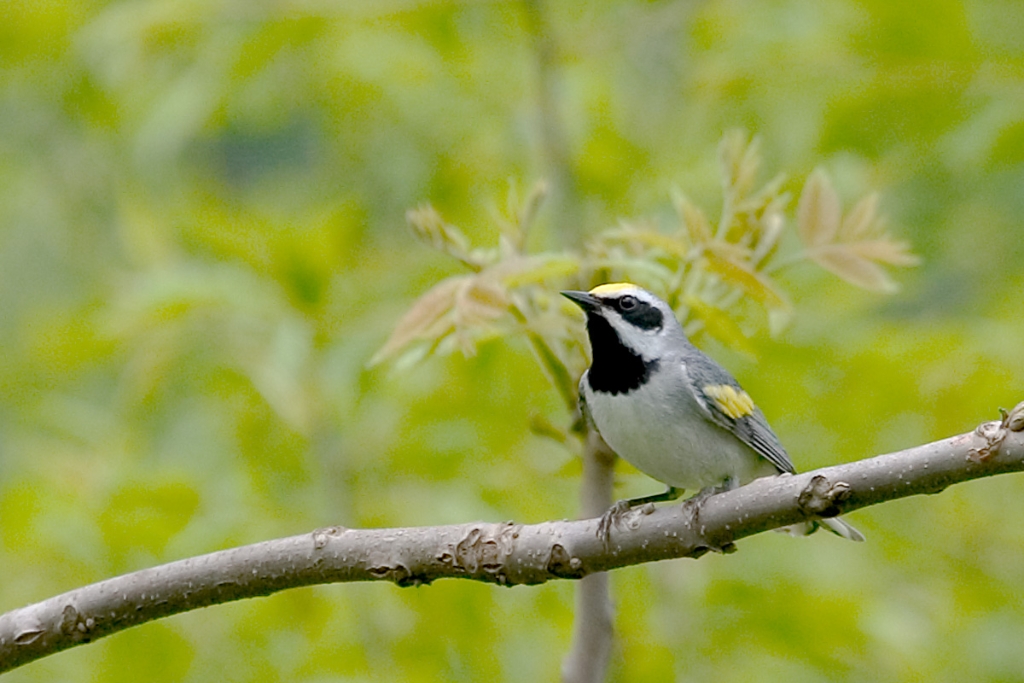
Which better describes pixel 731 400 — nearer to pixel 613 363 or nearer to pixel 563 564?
pixel 613 363

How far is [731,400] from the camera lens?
10.4 feet

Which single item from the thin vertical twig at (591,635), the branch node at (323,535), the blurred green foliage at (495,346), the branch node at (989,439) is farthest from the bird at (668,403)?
the branch node at (989,439)

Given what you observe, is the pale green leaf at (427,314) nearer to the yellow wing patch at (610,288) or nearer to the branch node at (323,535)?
the branch node at (323,535)

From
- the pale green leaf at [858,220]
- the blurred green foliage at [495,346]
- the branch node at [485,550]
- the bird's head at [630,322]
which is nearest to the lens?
the branch node at [485,550]

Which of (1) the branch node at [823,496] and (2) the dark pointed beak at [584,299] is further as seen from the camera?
(2) the dark pointed beak at [584,299]

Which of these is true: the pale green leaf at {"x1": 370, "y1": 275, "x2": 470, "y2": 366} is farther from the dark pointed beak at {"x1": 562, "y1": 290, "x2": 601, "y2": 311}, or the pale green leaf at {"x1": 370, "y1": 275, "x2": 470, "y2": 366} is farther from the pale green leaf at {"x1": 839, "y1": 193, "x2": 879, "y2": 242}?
the pale green leaf at {"x1": 839, "y1": 193, "x2": 879, "y2": 242}

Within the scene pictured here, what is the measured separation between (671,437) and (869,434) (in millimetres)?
780

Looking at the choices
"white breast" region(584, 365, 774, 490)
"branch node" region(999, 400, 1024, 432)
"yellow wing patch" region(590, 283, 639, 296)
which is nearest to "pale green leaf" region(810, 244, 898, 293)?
"yellow wing patch" region(590, 283, 639, 296)

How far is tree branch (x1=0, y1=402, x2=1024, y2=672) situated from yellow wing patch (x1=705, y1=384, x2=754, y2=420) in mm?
944

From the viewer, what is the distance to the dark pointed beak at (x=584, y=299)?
9.27 feet

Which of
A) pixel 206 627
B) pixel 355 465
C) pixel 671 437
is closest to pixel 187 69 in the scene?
pixel 355 465

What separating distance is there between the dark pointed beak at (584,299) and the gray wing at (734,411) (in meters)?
0.38

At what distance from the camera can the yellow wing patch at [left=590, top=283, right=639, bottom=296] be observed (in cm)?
296

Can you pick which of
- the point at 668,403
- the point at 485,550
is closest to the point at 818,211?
the point at 668,403
